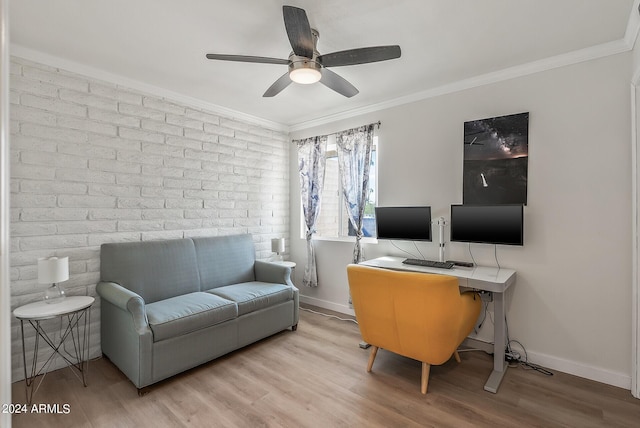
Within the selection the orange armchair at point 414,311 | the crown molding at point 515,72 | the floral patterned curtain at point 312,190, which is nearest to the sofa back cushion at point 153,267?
the floral patterned curtain at point 312,190

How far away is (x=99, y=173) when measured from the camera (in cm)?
271

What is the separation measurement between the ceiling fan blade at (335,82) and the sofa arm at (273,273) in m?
1.96

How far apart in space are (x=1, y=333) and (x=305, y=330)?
2806 millimetres

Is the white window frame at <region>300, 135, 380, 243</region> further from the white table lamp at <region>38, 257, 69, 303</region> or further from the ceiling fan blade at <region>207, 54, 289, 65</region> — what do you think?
the white table lamp at <region>38, 257, 69, 303</region>

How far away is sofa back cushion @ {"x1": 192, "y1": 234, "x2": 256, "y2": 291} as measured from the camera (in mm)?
3248

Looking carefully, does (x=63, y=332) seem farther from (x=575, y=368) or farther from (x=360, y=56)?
(x=575, y=368)

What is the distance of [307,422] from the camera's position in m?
1.90

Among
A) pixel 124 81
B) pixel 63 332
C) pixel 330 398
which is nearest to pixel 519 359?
pixel 330 398

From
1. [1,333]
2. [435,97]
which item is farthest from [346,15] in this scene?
[1,333]

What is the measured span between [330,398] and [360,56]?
7.75 feet

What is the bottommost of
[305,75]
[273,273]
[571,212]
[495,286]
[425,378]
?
[425,378]

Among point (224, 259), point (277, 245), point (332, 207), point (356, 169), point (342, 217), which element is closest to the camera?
point (224, 259)

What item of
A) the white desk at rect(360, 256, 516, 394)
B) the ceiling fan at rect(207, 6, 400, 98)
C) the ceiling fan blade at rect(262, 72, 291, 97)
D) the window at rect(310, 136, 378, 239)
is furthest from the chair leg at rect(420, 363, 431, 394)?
the ceiling fan blade at rect(262, 72, 291, 97)

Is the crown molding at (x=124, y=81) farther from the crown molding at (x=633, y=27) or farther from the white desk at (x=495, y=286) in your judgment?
the crown molding at (x=633, y=27)
